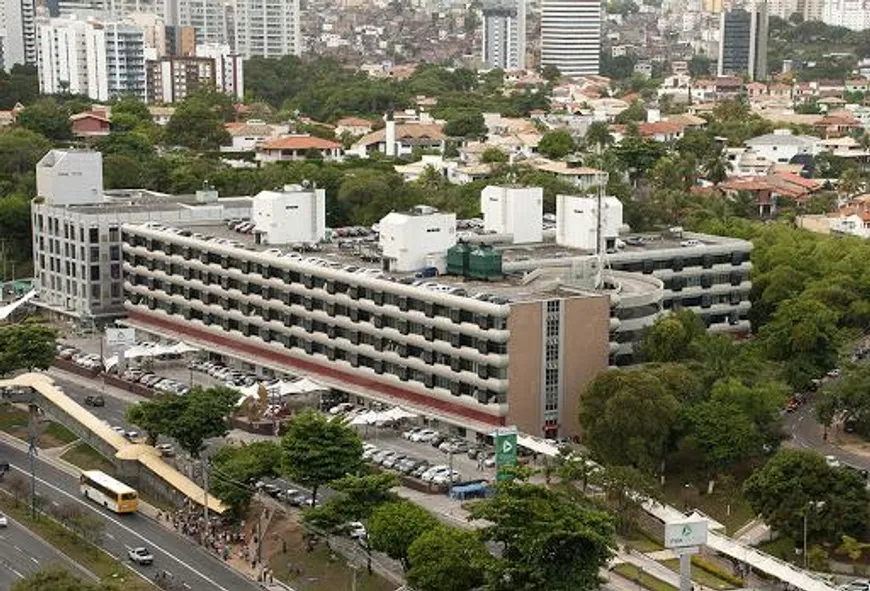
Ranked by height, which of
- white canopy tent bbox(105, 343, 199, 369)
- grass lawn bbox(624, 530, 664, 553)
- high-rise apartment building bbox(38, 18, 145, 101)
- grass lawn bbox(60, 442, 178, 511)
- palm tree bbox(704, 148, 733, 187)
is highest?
high-rise apartment building bbox(38, 18, 145, 101)

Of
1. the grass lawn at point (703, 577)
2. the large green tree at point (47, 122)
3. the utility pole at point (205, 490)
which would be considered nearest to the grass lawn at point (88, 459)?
the utility pole at point (205, 490)

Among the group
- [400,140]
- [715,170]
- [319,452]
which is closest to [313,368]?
[319,452]

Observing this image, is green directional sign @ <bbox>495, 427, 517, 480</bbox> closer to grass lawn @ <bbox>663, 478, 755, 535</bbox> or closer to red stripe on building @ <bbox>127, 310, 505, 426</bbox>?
red stripe on building @ <bbox>127, 310, 505, 426</bbox>

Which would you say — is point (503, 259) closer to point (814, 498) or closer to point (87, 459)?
point (87, 459)

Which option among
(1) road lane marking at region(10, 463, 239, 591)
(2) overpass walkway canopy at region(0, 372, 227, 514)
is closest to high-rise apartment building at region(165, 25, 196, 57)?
(2) overpass walkway canopy at region(0, 372, 227, 514)

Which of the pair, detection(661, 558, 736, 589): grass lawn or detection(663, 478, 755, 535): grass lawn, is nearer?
detection(661, 558, 736, 589): grass lawn

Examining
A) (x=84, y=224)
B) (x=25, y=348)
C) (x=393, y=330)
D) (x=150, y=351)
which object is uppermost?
(x=84, y=224)
